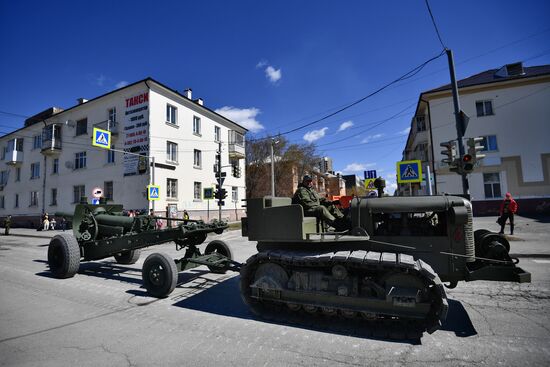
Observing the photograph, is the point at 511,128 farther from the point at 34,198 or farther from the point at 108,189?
the point at 34,198

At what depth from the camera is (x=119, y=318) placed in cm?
423

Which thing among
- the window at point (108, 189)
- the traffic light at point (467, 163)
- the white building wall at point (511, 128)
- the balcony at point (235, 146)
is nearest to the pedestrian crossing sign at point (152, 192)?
the window at point (108, 189)

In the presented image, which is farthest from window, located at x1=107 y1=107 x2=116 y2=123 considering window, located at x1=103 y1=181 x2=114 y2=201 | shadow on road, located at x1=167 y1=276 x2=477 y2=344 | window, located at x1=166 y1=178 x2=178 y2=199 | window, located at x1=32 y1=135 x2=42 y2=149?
shadow on road, located at x1=167 y1=276 x2=477 y2=344

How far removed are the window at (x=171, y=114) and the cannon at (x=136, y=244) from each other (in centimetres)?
1593

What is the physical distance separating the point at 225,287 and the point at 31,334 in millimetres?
2987

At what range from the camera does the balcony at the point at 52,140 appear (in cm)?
2559

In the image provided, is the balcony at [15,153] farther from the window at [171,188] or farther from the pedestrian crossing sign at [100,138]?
the pedestrian crossing sign at [100,138]

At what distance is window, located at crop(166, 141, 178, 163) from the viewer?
71.6 ft

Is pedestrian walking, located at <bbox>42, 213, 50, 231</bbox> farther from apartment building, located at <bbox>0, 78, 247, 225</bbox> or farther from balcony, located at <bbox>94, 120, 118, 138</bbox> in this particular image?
balcony, located at <bbox>94, 120, 118, 138</bbox>

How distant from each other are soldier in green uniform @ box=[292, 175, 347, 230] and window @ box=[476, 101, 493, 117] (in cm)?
2474

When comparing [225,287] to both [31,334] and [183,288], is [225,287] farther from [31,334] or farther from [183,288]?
[31,334]

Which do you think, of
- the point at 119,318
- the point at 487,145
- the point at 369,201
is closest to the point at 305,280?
the point at 369,201

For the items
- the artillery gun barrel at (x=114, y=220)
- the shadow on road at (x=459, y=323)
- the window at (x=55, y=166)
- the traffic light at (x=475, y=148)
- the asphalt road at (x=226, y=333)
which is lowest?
the shadow on road at (x=459, y=323)

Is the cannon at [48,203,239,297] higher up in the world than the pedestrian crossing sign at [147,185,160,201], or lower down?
lower down
